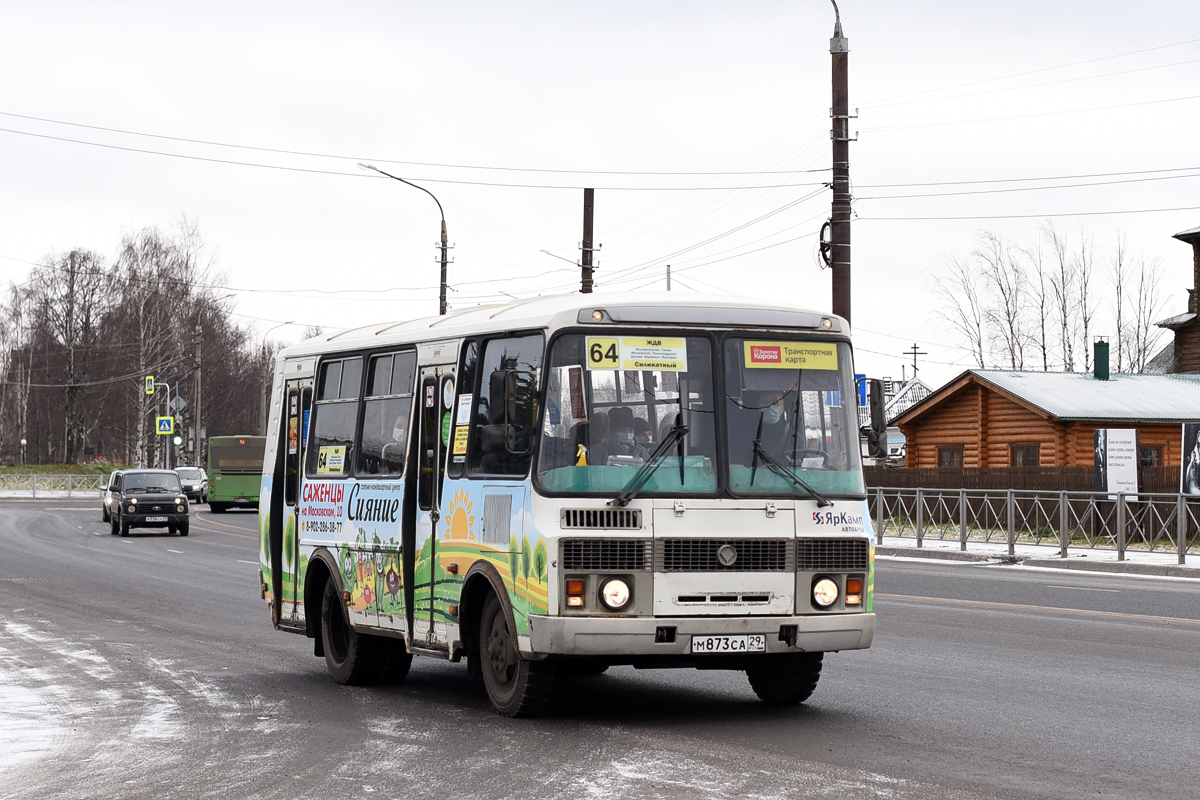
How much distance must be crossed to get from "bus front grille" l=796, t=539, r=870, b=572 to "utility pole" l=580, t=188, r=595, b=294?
3158cm

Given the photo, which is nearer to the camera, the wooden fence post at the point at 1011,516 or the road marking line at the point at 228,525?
the wooden fence post at the point at 1011,516

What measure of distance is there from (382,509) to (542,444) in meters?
2.47

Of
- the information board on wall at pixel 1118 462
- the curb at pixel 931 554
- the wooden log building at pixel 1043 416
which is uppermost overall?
the wooden log building at pixel 1043 416

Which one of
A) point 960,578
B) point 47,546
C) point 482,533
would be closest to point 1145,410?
point 960,578

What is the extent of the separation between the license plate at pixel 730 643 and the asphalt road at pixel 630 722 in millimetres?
476

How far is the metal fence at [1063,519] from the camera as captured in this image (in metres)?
28.2

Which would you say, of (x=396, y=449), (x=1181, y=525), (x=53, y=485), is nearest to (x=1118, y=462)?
(x=1181, y=525)

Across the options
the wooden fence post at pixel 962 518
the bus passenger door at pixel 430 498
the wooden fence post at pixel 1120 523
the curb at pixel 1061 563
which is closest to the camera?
the bus passenger door at pixel 430 498

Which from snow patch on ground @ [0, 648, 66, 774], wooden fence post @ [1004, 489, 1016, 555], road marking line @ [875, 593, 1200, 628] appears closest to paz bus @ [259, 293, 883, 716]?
snow patch on ground @ [0, 648, 66, 774]

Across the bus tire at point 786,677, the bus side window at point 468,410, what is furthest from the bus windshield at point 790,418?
the bus side window at point 468,410

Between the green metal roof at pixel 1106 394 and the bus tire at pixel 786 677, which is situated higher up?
the green metal roof at pixel 1106 394

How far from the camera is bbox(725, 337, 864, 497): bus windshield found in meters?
9.77

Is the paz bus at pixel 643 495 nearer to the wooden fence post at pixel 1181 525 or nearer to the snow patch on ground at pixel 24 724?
the snow patch on ground at pixel 24 724

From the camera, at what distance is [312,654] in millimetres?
14609
